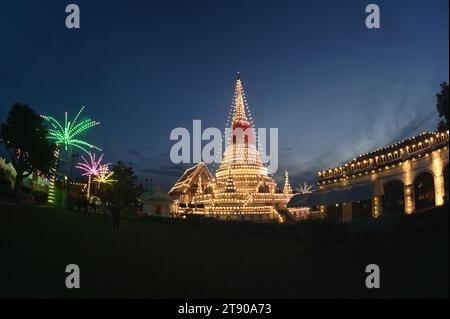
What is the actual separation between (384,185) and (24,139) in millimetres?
35405

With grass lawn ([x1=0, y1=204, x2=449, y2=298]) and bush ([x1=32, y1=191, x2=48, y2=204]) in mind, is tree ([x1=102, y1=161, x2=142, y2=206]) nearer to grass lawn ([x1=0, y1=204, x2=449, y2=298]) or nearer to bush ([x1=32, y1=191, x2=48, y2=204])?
bush ([x1=32, y1=191, x2=48, y2=204])

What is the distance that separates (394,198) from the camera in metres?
20.8

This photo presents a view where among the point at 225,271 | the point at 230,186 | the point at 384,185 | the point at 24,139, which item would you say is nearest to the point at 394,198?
the point at 384,185

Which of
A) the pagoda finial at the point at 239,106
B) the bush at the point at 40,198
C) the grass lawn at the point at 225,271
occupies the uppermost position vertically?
the pagoda finial at the point at 239,106

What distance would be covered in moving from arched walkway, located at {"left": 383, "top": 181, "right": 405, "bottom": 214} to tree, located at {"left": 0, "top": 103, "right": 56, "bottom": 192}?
115 ft

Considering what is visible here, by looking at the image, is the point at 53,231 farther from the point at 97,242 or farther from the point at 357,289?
the point at 357,289

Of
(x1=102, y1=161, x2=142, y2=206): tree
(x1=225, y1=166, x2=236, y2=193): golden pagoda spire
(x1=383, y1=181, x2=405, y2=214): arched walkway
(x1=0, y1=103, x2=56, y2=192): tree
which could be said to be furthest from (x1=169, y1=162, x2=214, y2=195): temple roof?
(x1=383, y1=181, x2=405, y2=214): arched walkway

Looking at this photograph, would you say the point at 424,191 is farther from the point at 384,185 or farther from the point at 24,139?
the point at 24,139

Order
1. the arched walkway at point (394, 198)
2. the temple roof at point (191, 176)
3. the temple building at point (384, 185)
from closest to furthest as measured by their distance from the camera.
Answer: the temple building at point (384, 185) → the arched walkway at point (394, 198) → the temple roof at point (191, 176)

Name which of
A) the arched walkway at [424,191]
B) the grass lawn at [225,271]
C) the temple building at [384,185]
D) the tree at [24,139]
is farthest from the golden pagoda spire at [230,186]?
the grass lawn at [225,271]

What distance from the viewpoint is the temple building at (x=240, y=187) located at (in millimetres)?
40875

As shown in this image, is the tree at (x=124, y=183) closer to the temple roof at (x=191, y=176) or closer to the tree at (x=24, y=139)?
the temple roof at (x=191, y=176)

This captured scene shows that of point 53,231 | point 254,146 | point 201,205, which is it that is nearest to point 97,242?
point 53,231

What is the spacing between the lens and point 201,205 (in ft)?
155
